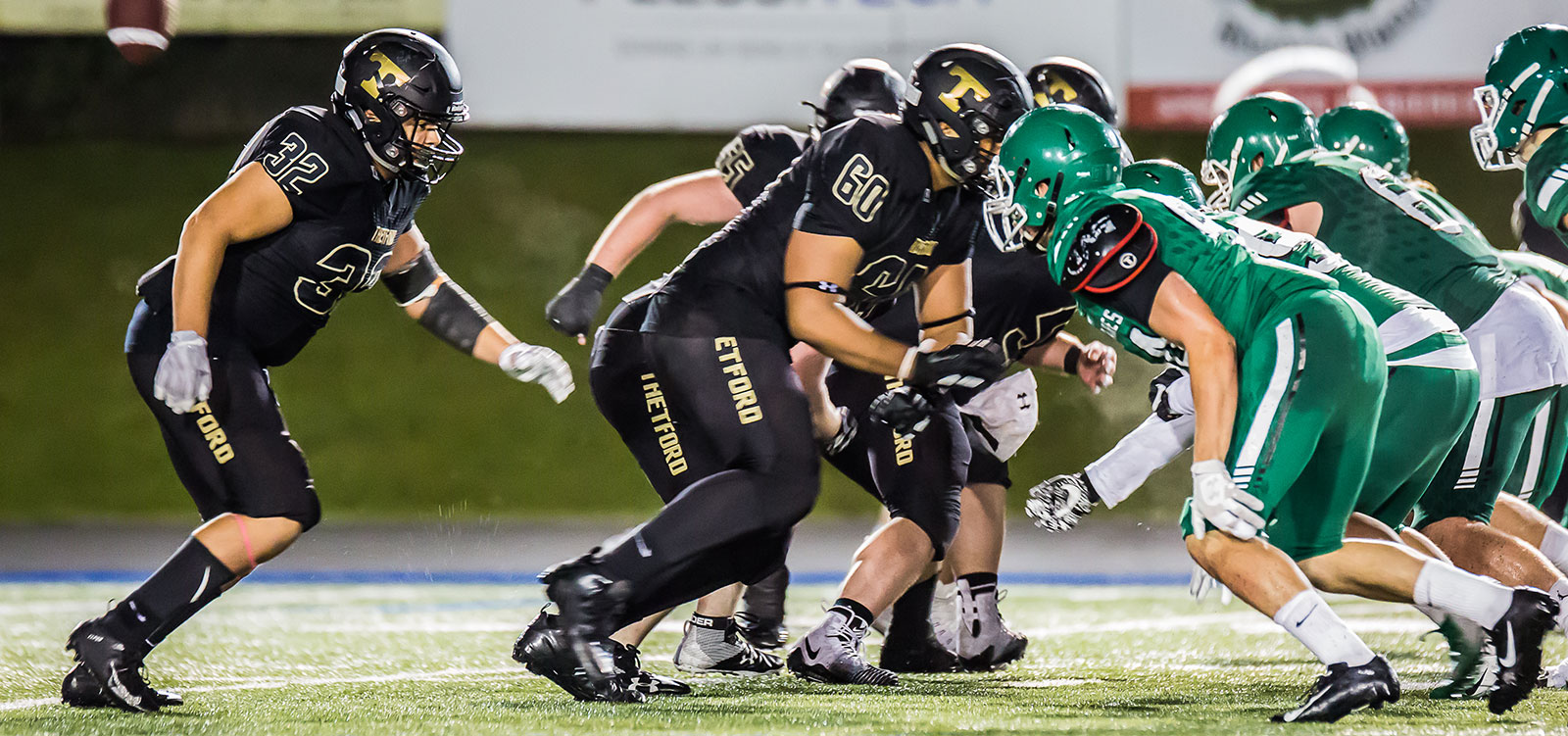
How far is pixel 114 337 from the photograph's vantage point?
10781 millimetres

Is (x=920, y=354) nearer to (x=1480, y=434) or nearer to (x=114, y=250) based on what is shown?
(x=1480, y=434)

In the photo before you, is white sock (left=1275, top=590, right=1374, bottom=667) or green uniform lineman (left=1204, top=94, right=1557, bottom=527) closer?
white sock (left=1275, top=590, right=1374, bottom=667)

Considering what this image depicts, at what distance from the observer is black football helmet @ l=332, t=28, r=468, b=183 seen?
406cm

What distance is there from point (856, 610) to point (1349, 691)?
1327 mm

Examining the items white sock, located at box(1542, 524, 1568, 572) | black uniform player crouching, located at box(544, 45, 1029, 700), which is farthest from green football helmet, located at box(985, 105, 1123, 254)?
white sock, located at box(1542, 524, 1568, 572)

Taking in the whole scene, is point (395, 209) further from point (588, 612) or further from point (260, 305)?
point (588, 612)

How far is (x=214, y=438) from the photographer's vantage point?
3.83 m

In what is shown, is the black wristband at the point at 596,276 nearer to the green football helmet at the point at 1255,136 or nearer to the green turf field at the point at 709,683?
the green turf field at the point at 709,683

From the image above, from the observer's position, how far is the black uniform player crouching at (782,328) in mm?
3627

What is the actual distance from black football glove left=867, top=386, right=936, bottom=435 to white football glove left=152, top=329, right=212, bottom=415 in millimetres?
1606

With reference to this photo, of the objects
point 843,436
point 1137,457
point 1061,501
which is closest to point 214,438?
point 843,436

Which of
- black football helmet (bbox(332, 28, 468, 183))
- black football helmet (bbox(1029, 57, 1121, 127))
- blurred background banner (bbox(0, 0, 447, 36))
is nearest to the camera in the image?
black football helmet (bbox(332, 28, 468, 183))

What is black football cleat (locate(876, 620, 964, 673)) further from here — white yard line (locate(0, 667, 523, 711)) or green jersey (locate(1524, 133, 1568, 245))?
green jersey (locate(1524, 133, 1568, 245))

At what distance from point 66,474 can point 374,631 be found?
245 inches
